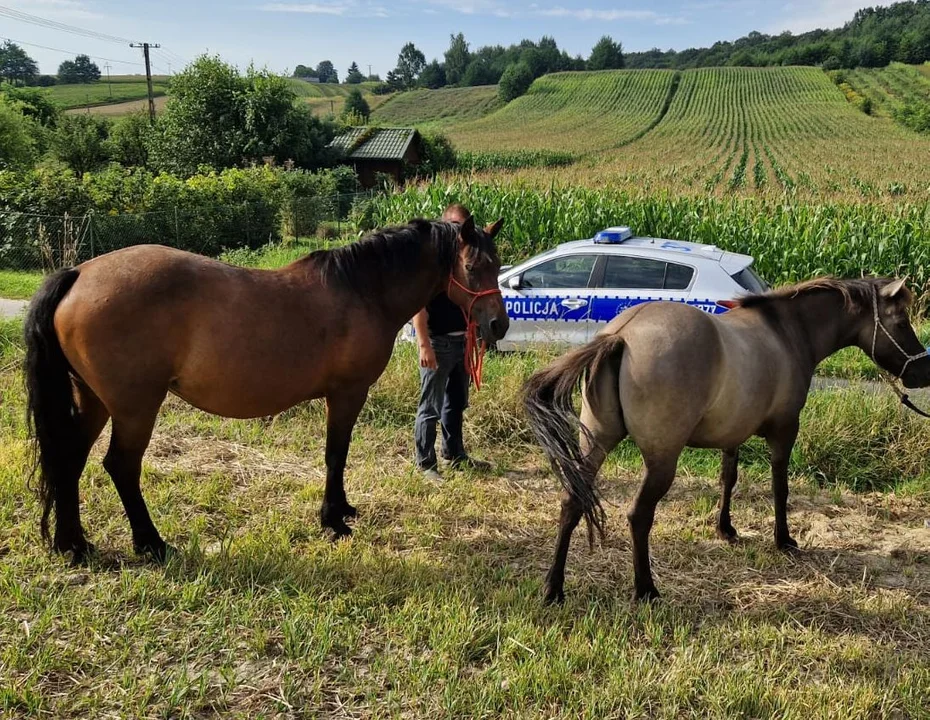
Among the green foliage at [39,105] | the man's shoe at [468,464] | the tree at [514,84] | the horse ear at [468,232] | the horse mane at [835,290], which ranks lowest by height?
the man's shoe at [468,464]

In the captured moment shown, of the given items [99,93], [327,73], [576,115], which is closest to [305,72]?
[327,73]

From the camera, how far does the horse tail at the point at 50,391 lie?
3398mm

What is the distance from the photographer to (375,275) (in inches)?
161

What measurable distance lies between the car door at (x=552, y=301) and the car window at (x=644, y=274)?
0.83ft

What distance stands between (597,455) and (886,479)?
328cm

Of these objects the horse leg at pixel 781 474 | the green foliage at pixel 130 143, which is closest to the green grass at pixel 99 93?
the green foliage at pixel 130 143

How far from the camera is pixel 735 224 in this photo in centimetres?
1188

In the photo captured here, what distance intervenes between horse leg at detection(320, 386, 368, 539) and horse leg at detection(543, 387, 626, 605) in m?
1.36

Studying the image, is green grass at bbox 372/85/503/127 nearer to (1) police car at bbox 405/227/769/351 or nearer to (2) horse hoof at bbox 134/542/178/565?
(1) police car at bbox 405/227/769/351

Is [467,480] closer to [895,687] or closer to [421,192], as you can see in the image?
[895,687]

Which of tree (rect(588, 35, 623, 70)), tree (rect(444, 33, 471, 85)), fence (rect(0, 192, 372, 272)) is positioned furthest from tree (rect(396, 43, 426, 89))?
fence (rect(0, 192, 372, 272))

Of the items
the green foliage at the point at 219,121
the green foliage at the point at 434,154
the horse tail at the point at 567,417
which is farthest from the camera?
the green foliage at the point at 434,154

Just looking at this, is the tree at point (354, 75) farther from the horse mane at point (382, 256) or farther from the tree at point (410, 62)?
the horse mane at point (382, 256)

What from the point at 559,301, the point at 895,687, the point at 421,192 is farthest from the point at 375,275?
the point at 421,192
